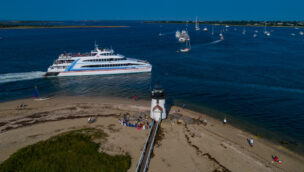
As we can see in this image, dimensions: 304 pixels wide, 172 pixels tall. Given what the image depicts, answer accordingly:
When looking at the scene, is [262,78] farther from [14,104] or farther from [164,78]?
[14,104]

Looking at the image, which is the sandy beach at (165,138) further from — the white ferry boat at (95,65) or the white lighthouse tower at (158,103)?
the white ferry boat at (95,65)

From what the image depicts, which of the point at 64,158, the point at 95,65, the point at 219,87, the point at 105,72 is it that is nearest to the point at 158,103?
the point at 64,158

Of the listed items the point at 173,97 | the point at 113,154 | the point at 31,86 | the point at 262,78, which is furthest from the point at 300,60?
the point at 31,86

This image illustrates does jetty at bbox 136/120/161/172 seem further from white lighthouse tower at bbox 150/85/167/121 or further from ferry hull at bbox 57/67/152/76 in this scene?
ferry hull at bbox 57/67/152/76

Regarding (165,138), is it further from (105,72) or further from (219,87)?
(105,72)

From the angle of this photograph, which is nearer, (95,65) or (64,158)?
(64,158)

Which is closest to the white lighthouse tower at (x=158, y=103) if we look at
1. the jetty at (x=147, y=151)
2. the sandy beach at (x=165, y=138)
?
the sandy beach at (x=165, y=138)

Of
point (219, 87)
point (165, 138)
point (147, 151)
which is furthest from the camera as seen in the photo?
point (219, 87)
